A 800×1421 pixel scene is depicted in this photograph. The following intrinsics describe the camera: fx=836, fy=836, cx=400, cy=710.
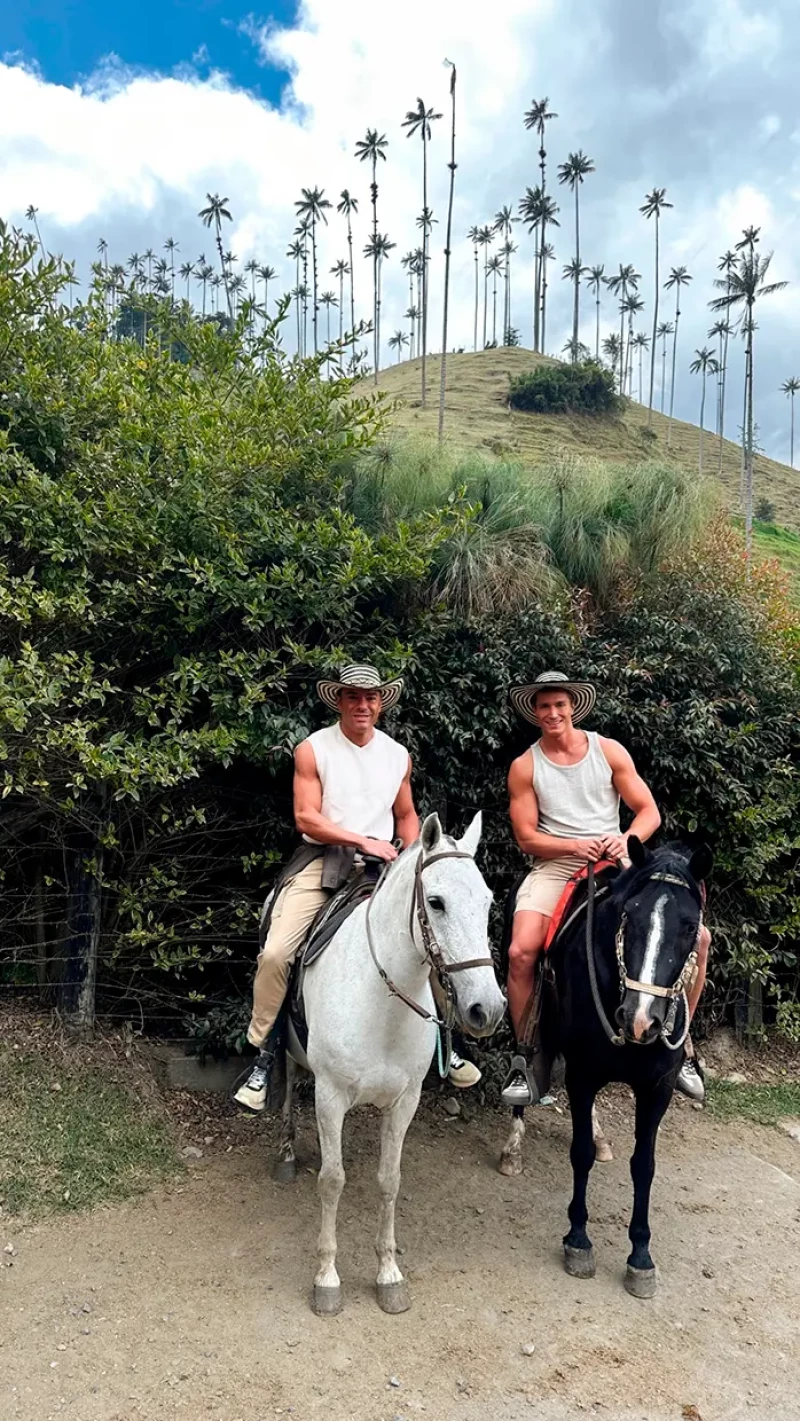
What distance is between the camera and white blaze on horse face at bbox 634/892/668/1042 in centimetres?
318

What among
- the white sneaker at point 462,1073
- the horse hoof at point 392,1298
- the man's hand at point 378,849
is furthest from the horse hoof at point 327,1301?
the man's hand at point 378,849

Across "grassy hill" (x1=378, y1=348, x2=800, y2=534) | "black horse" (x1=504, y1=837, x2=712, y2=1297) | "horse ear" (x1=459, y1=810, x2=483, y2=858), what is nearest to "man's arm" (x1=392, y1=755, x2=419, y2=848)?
"black horse" (x1=504, y1=837, x2=712, y2=1297)

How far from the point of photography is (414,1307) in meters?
3.56

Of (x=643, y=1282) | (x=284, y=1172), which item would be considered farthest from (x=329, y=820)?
(x=643, y=1282)

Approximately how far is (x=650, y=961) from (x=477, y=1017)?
850 mm

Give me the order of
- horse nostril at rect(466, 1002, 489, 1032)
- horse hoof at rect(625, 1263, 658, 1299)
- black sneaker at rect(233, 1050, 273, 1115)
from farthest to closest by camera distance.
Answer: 1. black sneaker at rect(233, 1050, 273, 1115)
2. horse hoof at rect(625, 1263, 658, 1299)
3. horse nostril at rect(466, 1002, 489, 1032)

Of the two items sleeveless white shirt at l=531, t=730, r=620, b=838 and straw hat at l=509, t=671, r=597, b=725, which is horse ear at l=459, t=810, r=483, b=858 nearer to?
sleeveless white shirt at l=531, t=730, r=620, b=838

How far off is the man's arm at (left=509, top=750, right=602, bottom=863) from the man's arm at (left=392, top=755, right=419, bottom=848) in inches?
22.9

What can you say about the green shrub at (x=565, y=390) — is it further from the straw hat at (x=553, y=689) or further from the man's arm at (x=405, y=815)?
the man's arm at (x=405, y=815)

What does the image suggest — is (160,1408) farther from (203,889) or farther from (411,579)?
(411,579)

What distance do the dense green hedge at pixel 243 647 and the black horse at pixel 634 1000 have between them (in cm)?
185

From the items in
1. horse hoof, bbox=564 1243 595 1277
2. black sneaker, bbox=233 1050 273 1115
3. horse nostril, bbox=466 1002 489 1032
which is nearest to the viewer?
horse nostril, bbox=466 1002 489 1032

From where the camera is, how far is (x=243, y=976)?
18.5ft

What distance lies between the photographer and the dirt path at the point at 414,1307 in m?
3.07
